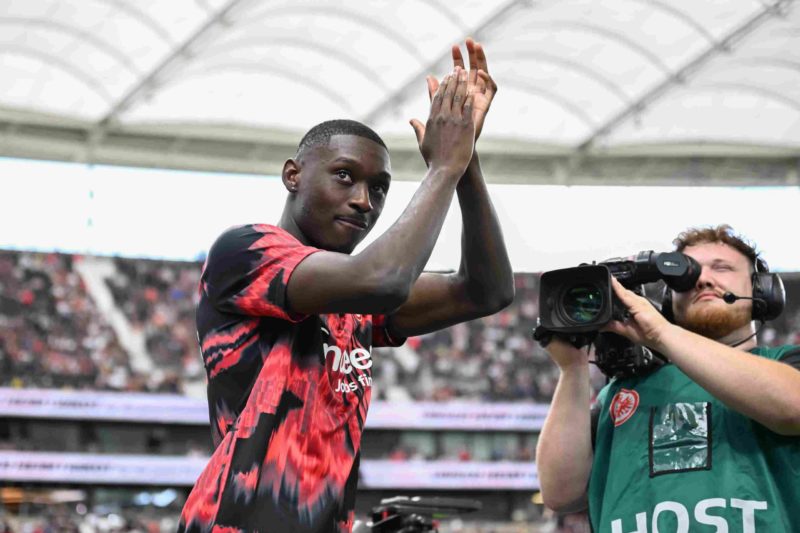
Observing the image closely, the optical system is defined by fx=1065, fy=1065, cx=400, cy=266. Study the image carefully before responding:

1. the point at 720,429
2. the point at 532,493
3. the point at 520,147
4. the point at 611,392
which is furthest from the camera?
the point at 520,147

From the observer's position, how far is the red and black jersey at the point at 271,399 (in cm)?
216

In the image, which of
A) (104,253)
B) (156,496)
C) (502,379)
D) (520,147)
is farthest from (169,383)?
(520,147)

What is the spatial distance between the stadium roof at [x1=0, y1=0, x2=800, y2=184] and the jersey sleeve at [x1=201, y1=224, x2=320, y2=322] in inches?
785

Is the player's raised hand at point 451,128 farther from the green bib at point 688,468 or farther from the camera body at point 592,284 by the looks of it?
the green bib at point 688,468

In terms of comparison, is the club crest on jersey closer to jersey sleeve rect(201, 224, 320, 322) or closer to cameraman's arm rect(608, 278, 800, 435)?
cameraman's arm rect(608, 278, 800, 435)

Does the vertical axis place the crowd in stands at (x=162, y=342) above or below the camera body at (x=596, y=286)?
above

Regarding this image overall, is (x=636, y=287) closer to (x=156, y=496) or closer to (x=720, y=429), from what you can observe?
(x=720, y=429)

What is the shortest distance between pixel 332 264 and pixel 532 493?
2556 centimetres

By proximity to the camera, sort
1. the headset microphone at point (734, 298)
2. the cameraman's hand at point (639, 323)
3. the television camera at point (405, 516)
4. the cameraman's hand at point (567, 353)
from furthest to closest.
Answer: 1. the television camera at point (405, 516)
2. the cameraman's hand at point (567, 353)
3. the headset microphone at point (734, 298)
4. the cameraman's hand at point (639, 323)

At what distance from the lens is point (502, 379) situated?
91.7 ft

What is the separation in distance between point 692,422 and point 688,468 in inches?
5.0

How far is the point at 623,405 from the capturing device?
9.86ft

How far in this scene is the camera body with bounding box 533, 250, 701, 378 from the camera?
2746 mm

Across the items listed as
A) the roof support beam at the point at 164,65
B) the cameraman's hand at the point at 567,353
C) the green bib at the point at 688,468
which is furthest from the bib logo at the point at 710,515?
the roof support beam at the point at 164,65
